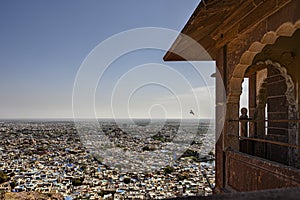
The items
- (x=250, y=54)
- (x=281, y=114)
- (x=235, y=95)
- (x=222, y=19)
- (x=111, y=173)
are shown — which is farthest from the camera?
(x=111, y=173)

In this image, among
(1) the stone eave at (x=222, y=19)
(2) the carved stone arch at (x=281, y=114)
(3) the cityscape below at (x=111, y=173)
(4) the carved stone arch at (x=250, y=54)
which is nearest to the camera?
(4) the carved stone arch at (x=250, y=54)

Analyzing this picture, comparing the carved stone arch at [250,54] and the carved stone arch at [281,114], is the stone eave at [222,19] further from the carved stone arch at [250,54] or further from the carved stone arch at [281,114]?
the carved stone arch at [281,114]

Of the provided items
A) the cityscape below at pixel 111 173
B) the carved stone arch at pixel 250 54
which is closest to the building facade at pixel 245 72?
the carved stone arch at pixel 250 54

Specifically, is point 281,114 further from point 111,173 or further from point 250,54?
point 111,173

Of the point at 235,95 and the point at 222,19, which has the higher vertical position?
the point at 222,19

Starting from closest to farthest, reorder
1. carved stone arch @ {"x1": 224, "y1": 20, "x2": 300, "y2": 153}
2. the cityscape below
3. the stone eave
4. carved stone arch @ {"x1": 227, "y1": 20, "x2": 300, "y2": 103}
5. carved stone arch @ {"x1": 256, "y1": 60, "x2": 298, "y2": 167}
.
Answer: carved stone arch @ {"x1": 227, "y1": 20, "x2": 300, "y2": 103}, the stone eave, carved stone arch @ {"x1": 224, "y1": 20, "x2": 300, "y2": 153}, carved stone arch @ {"x1": 256, "y1": 60, "x2": 298, "y2": 167}, the cityscape below

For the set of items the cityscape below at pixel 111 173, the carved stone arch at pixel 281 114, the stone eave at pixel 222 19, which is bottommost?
the cityscape below at pixel 111 173

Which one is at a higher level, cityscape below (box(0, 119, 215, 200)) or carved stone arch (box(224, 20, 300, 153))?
carved stone arch (box(224, 20, 300, 153))

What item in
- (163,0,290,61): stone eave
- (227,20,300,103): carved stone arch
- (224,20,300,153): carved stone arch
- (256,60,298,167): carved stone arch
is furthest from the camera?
(256,60,298,167): carved stone arch

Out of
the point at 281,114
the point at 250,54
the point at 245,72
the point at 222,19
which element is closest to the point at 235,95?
the point at 245,72

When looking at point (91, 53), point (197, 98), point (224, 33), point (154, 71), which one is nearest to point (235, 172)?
point (224, 33)

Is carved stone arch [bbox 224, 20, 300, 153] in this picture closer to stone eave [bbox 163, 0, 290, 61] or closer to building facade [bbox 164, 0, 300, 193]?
building facade [bbox 164, 0, 300, 193]

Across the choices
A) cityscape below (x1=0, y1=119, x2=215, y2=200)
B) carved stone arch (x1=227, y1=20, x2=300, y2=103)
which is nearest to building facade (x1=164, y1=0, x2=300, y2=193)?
carved stone arch (x1=227, y1=20, x2=300, y2=103)

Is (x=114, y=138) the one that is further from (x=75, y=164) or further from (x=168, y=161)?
(x=168, y=161)
